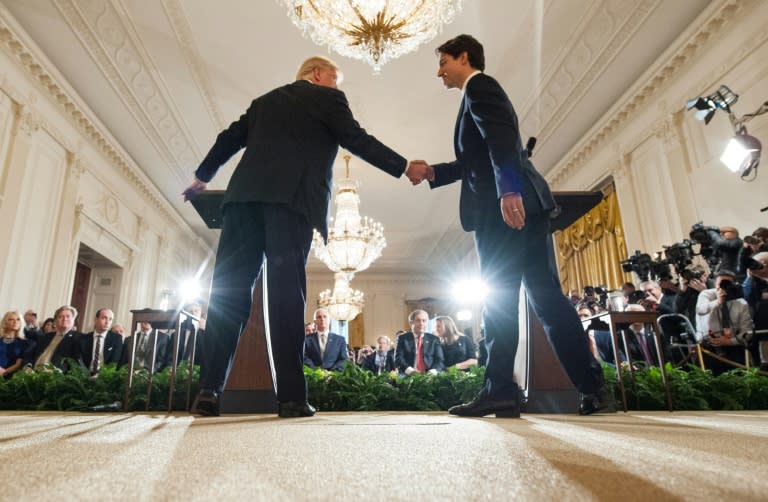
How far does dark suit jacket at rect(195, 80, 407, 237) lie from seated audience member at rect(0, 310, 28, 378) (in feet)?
12.6

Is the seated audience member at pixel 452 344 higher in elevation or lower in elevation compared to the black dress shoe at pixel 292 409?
higher

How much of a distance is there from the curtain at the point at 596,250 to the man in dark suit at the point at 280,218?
200 inches

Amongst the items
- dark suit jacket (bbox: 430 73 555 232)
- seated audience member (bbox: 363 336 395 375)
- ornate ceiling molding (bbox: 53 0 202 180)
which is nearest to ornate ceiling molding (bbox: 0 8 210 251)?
ornate ceiling molding (bbox: 53 0 202 180)

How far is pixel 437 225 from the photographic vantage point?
11.0m

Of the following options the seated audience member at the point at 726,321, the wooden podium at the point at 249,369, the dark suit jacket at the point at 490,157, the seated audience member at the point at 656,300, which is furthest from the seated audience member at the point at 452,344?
the dark suit jacket at the point at 490,157

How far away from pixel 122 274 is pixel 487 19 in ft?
22.2

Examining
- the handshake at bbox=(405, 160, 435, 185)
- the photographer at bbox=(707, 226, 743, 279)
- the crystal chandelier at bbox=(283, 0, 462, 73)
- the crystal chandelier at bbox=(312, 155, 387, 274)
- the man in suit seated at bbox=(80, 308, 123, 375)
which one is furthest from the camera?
the crystal chandelier at bbox=(312, 155, 387, 274)

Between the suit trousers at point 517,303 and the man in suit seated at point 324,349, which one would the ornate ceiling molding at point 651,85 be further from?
the man in suit seated at point 324,349

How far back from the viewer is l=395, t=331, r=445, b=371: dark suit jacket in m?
4.82

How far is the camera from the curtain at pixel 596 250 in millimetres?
6418

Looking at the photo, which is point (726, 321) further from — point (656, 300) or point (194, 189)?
point (194, 189)

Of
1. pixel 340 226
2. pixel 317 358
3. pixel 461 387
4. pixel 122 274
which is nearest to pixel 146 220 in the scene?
pixel 122 274

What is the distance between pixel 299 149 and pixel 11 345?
168 inches

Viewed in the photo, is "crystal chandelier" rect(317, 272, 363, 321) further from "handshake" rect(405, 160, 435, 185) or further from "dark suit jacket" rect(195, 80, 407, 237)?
"dark suit jacket" rect(195, 80, 407, 237)
